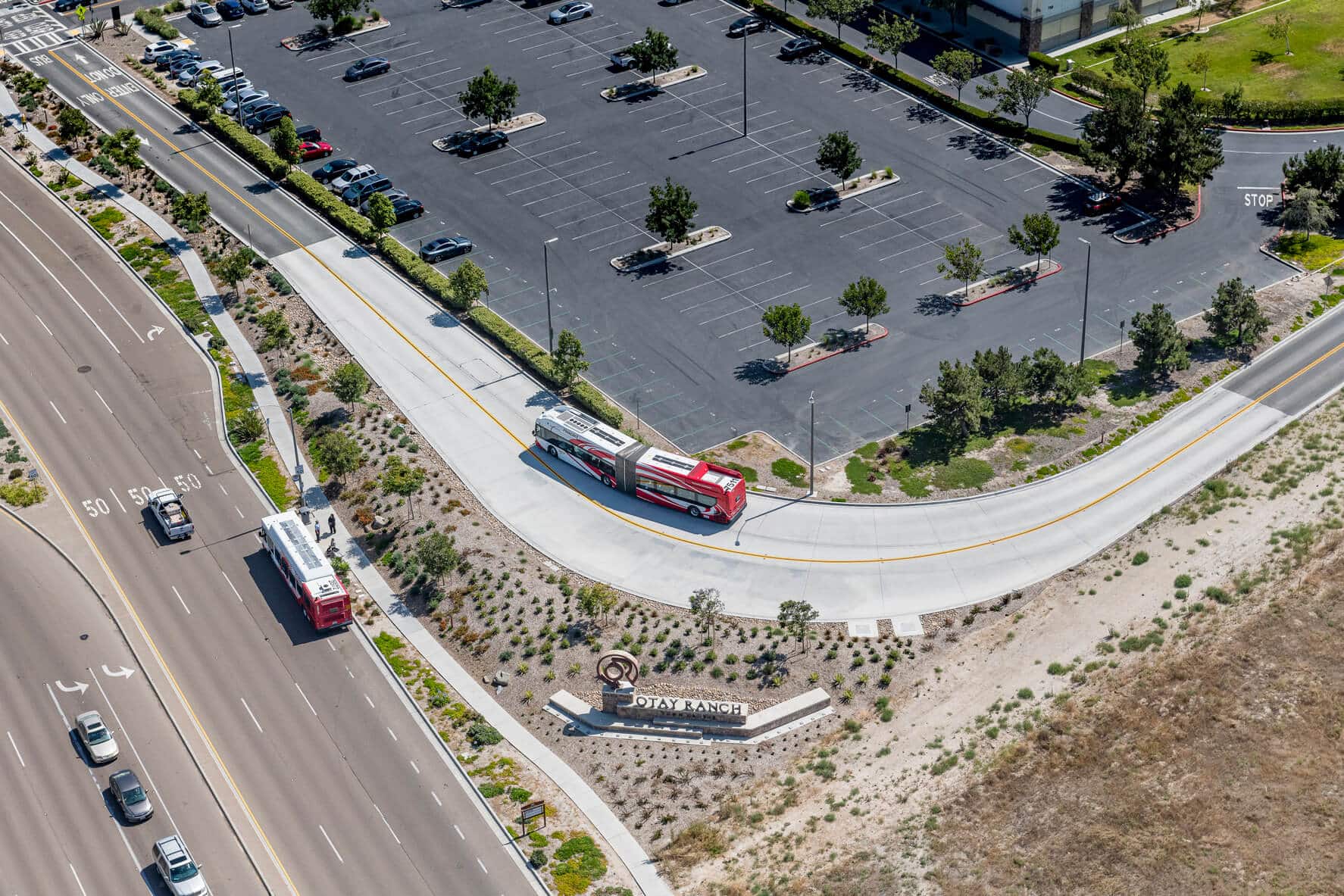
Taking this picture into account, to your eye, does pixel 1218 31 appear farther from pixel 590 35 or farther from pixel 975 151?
pixel 590 35

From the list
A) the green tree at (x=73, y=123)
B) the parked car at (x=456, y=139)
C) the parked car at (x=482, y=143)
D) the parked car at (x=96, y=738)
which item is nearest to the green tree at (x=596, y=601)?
the parked car at (x=96, y=738)

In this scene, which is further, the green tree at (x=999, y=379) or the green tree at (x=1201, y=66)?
the green tree at (x=1201, y=66)

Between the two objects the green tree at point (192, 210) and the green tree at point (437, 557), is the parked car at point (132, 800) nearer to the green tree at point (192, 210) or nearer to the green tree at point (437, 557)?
the green tree at point (437, 557)

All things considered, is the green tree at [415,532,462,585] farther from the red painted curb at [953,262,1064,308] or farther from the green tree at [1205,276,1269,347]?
the green tree at [1205,276,1269,347]

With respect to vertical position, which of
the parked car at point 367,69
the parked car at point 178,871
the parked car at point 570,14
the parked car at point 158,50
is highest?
the parked car at point 570,14

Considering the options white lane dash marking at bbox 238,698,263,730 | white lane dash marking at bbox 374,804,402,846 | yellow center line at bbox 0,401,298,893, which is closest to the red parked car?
yellow center line at bbox 0,401,298,893

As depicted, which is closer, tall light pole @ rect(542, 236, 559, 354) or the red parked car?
tall light pole @ rect(542, 236, 559, 354)
